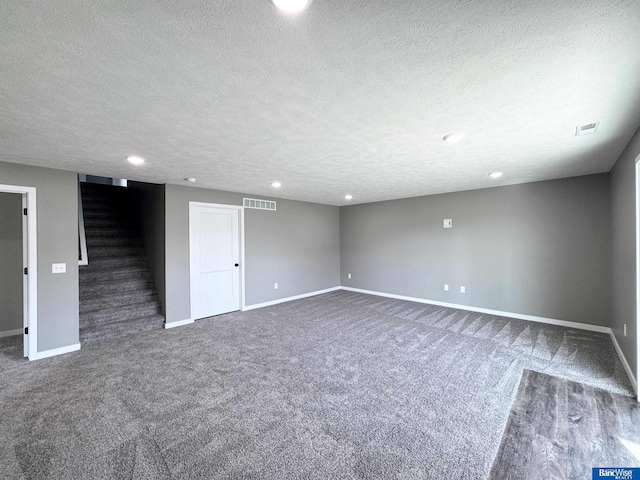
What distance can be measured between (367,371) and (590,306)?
3.78 metres

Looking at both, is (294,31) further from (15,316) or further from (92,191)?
(92,191)

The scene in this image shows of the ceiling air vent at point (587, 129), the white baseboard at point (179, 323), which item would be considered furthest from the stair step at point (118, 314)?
the ceiling air vent at point (587, 129)

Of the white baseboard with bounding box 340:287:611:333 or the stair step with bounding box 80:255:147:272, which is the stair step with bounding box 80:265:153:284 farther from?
the white baseboard with bounding box 340:287:611:333

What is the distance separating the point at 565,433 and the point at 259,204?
17.4 ft

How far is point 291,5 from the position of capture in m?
1.02

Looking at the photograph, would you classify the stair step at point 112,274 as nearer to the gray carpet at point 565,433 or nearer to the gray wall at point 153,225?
the gray wall at point 153,225

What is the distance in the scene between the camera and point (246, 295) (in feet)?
17.9

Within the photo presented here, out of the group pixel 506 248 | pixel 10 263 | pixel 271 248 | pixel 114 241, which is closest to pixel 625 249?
pixel 506 248

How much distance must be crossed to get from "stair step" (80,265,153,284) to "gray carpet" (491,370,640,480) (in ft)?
17.9

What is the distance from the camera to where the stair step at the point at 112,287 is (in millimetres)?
4297

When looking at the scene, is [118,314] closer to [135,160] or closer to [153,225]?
[153,225]

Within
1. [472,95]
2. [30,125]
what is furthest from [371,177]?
[30,125]

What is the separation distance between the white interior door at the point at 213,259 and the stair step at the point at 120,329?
59 cm

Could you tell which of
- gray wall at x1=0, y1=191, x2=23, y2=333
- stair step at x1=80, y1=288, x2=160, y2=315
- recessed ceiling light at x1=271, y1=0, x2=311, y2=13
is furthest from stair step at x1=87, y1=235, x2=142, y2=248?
recessed ceiling light at x1=271, y1=0, x2=311, y2=13
